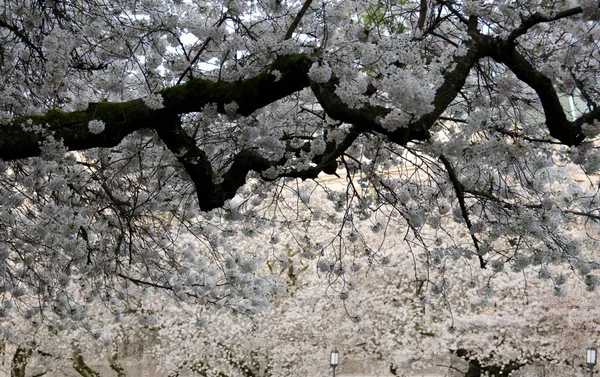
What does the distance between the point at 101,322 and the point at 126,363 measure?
2340 millimetres

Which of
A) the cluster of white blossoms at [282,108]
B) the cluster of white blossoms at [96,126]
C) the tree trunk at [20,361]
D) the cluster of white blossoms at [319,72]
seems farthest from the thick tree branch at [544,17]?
the tree trunk at [20,361]

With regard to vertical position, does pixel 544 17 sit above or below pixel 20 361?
below

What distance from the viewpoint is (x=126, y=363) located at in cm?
1705

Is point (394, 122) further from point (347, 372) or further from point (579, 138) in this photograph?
point (347, 372)

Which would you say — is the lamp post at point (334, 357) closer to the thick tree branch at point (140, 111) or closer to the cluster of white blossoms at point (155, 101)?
the thick tree branch at point (140, 111)

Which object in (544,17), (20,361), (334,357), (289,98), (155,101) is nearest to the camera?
(544,17)

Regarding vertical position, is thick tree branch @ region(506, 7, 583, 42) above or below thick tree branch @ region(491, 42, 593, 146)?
above

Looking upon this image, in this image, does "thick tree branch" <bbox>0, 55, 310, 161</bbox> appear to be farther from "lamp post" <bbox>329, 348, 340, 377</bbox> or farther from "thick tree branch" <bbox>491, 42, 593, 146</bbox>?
"lamp post" <bbox>329, 348, 340, 377</bbox>

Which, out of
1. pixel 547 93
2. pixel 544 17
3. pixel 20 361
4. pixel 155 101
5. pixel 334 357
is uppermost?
pixel 20 361

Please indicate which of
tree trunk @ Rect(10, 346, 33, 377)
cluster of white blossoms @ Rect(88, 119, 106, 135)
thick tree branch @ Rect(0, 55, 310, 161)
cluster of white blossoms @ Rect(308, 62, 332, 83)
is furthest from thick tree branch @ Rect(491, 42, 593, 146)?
tree trunk @ Rect(10, 346, 33, 377)

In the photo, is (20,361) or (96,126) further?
(20,361)

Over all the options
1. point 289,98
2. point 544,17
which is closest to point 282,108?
point 289,98

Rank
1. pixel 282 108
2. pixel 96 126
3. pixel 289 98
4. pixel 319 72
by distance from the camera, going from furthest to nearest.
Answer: pixel 282 108
pixel 289 98
pixel 96 126
pixel 319 72

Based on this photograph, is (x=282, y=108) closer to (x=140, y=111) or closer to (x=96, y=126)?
(x=140, y=111)
